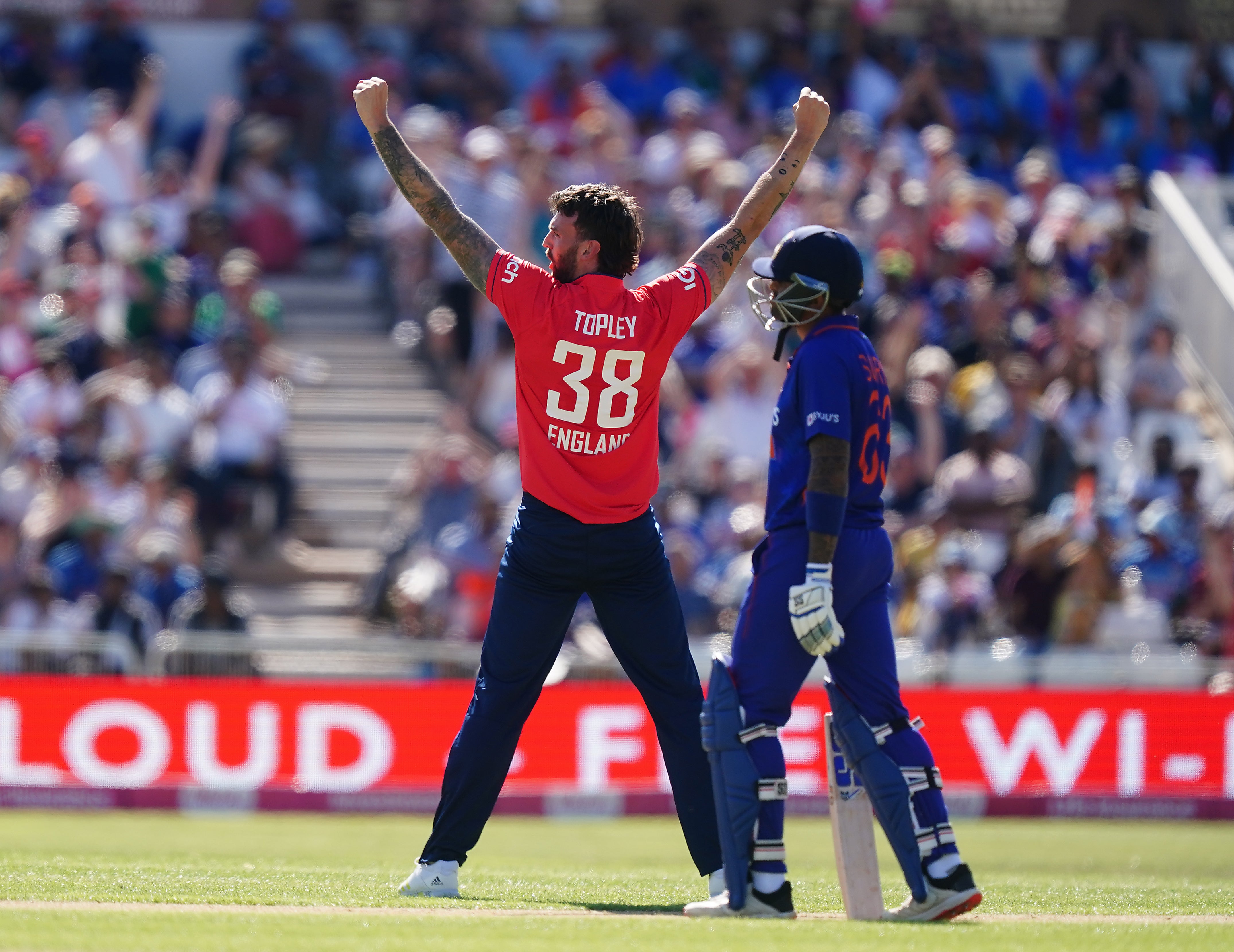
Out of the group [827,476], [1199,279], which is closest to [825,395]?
[827,476]

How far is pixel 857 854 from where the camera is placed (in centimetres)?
627

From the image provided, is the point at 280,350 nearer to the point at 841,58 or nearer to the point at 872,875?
the point at 841,58

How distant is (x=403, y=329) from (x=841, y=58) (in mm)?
5861

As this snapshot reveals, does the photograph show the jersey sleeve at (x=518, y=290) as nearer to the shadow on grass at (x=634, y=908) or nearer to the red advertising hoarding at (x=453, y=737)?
the shadow on grass at (x=634, y=908)

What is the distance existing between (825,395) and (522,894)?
233 cm

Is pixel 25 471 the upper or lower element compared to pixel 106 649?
upper

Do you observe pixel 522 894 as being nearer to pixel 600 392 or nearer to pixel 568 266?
pixel 600 392

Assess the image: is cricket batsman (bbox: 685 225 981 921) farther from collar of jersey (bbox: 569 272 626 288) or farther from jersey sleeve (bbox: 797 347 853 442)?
collar of jersey (bbox: 569 272 626 288)

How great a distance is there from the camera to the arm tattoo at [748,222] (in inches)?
273

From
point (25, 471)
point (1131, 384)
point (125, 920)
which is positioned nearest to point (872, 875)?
point (125, 920)

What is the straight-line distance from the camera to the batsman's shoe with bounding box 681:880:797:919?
617 cm

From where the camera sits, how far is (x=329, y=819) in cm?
1315

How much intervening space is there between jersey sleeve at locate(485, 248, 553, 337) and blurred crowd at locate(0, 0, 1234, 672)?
733 centimetres

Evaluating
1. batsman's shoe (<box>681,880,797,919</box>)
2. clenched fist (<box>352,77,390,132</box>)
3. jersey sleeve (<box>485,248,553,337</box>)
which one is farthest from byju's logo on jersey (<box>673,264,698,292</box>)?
batsman's shoe (<box>681,880,797,919</box>)
